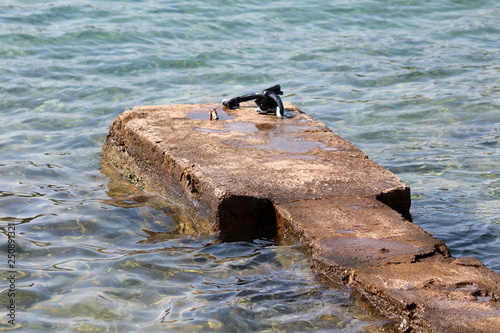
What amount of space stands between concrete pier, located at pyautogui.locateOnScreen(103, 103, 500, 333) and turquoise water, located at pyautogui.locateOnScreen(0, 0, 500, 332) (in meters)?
0.14

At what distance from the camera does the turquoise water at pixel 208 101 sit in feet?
11.6

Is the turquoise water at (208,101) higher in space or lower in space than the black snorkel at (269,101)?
lower

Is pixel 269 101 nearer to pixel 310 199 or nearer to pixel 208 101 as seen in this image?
pixel 310 199

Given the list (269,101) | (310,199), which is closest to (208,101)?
(269,101)

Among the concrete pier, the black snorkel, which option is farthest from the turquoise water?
the black snorkel

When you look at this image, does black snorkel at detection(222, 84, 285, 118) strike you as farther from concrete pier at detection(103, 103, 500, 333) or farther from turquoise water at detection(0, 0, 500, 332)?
turquoise water at detection(0, 0, 500, 332)

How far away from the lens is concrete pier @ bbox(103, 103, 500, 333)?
10.4 ft

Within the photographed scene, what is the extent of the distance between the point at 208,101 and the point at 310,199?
161 inches

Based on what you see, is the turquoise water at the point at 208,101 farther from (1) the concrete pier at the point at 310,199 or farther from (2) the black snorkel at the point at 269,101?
(2) the black snorkel at the point at 269,101

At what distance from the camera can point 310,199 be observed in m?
4.14

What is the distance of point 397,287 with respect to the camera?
10.5ft

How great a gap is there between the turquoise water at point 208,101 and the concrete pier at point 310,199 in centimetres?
14

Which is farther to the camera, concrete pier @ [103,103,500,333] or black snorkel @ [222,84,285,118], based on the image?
black snorkel @ [222,84,285,118]

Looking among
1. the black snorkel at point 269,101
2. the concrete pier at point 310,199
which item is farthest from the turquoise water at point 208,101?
the black snorkel at point 269,101
